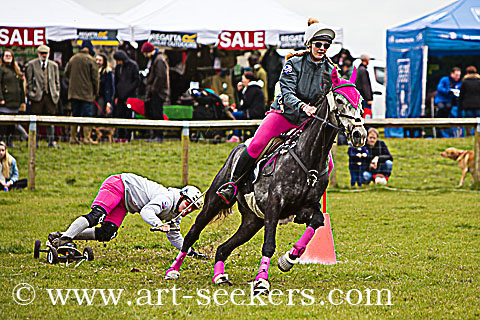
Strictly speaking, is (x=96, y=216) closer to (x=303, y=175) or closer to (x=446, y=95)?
(x=303, y=175)

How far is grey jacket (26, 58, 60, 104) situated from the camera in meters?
19.1

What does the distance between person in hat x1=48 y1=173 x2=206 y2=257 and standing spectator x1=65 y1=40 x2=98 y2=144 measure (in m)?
10.2

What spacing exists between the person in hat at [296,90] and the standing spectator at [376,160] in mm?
8364

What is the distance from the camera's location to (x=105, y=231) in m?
8.91

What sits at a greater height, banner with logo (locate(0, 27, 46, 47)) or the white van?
banner with logo (locate(0, 27, 46, 47))

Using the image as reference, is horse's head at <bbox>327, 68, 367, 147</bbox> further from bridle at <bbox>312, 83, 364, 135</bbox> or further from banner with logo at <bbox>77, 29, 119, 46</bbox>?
banner with logo at <bbox>77, 29, 119, 46</bbox>

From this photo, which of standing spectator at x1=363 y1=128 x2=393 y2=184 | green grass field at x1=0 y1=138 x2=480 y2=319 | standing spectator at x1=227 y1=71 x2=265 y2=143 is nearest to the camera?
green grass field at x1=0 y1=138 x2=480 y2=319

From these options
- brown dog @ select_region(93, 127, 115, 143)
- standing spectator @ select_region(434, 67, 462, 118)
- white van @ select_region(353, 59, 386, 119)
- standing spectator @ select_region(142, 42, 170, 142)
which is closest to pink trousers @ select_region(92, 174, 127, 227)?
brown dog @ select_region(93, 127, 115, 143)

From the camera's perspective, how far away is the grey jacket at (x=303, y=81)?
7.56 meters

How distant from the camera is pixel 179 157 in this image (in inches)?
676

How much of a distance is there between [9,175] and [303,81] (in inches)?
352

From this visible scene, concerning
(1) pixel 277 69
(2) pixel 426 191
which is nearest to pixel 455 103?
(1) pixel 277 69

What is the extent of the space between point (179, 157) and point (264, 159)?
9631mm

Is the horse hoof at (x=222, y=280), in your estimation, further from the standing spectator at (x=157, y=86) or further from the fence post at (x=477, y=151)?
the standing spectator at (x=157, y=86)
